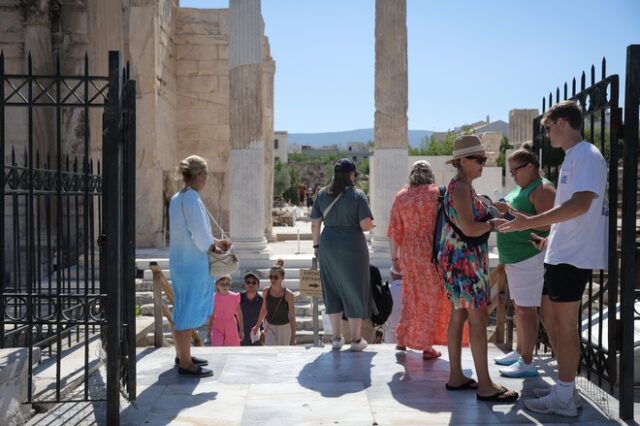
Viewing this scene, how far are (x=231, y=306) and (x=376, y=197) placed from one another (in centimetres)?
648

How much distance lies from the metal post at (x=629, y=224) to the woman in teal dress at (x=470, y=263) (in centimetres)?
75

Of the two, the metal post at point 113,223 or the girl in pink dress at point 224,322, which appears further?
the girl in pink dress at point 224,322

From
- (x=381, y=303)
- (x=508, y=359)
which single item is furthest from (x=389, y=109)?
(x=508, y=359)

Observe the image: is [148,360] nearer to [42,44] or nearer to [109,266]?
[109,266]

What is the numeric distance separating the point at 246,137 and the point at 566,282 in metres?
9.61

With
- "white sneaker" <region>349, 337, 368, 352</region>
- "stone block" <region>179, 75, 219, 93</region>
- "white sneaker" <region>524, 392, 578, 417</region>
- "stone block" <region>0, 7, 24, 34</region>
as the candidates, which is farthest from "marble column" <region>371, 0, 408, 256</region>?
"white sneaker" <region>524, 392, 578, 417</region>

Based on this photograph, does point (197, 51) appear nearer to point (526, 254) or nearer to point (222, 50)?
point (222, 50)

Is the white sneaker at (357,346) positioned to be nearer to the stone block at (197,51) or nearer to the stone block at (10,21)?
the stone block at (10,21)

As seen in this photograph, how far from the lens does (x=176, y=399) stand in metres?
5.19

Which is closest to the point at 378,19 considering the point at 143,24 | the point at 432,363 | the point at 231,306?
the point at 143,24

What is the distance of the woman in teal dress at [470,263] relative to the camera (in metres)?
4.89

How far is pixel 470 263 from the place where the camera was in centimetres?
498

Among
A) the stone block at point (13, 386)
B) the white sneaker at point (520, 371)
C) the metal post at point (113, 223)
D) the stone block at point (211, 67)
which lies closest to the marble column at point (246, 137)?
the stone block at point (211, 67)

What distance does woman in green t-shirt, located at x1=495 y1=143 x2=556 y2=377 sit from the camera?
5.49 meters
